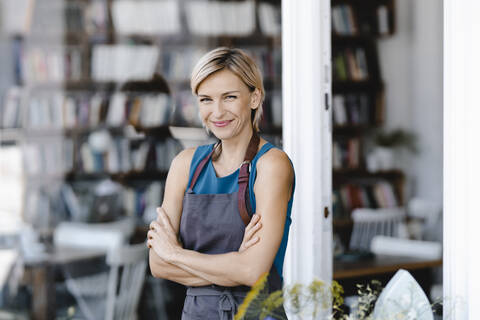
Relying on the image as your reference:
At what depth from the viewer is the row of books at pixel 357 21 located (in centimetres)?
499

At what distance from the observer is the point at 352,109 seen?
5.23 meters

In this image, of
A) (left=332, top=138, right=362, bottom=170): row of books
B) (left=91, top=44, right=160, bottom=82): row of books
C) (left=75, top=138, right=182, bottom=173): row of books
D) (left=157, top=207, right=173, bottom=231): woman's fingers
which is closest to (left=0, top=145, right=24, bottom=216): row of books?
(left=75, top=138, right=182, bottom=173): row of books

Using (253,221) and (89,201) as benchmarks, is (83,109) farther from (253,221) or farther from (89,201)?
(253,221)

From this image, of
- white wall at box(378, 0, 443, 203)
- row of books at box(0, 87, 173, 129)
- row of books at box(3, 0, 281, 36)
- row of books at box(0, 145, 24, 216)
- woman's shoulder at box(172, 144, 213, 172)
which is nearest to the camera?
woman's shoulder at box(172, 144, 213, 172)

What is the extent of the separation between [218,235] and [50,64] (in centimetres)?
349

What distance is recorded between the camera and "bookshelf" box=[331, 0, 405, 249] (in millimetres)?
5090

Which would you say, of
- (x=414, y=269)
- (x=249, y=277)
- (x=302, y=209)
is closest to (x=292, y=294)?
(x=249, y=277)

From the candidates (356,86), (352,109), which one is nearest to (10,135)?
(352,109)

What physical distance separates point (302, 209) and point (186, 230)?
756 mm

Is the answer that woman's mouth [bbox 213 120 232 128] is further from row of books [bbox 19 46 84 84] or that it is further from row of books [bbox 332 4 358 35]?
row of books [bbox 332 4 358 35]

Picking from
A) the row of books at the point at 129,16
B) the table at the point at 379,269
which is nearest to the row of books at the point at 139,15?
the row of books at the point at 129,16

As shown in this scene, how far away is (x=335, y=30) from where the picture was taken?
4918 mm

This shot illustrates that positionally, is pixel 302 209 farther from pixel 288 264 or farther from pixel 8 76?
pixel 8 76

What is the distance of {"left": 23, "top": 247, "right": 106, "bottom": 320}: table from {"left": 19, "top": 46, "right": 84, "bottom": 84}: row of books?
55.6 inches
